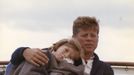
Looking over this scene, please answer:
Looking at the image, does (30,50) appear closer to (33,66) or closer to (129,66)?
(33,66)

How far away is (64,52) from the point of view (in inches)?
63.5

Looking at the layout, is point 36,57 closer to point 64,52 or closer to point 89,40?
point 64,52

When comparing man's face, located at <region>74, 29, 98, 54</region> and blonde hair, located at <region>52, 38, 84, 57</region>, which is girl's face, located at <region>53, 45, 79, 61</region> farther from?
man's face, located at <region>74, 29, 98, 54</region>

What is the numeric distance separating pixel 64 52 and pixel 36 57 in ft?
0.39

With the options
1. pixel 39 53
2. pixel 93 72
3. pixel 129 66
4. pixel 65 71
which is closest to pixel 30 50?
pixel 39 53

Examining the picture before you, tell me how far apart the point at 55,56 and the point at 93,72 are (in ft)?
2.41

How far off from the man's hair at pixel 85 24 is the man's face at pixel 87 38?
20mm

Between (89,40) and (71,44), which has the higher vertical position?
(71,44)

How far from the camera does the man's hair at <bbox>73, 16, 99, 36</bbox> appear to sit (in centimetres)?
230

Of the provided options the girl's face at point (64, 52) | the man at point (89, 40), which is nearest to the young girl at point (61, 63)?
the girl's face at point (64, 52)

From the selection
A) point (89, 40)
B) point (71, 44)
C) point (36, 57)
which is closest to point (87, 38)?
point (89, 40)

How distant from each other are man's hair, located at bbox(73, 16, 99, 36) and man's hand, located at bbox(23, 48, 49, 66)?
734mm

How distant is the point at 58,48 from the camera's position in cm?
166

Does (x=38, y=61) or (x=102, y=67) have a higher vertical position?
(x=38, y=61)
